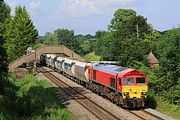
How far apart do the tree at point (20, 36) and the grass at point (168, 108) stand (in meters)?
46.9

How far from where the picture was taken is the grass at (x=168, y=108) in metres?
30.3

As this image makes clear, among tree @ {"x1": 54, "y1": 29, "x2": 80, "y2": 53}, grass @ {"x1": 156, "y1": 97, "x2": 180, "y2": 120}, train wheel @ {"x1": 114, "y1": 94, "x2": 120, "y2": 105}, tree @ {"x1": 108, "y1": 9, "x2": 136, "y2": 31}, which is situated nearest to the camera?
grass @ {"x1": 156, "y1": 97, "x2": 180, "y2": 120}

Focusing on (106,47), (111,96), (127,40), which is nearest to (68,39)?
(106,47)

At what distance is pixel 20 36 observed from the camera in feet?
250

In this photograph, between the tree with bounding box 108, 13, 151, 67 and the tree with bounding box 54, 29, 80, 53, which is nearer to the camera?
the tree with bounding box 108, 13, 151, 67

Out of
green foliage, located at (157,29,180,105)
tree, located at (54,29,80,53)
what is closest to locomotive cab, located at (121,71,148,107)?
green foliage, located at (157,29,180,105)

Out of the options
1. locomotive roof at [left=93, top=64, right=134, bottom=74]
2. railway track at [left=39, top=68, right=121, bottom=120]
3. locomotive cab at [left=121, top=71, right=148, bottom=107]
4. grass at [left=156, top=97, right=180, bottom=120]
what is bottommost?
grass at [left=156, top=97, right=180, bottom=120]

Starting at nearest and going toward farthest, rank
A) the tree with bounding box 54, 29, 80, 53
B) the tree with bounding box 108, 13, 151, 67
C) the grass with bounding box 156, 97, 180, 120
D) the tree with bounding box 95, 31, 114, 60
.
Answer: the grass with bounding box 156, 97, 180, 120 < the tree with bounding box 108, 13, 151, 67 < the tree with bounding box 95, 31, 114, 60 < the tree with bounding box 54, 29, 80, 53

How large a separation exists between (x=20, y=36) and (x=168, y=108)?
164 ft

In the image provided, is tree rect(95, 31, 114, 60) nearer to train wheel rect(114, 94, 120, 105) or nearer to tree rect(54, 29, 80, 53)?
tree rect(54, 29, 80, 53)

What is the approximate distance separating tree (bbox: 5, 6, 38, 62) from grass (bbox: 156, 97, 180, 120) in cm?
4687

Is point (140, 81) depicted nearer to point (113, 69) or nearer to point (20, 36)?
point (113, 69)

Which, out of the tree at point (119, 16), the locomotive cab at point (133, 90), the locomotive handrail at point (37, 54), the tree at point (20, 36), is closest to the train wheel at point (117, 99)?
the locomotive cab at point (133, 90)

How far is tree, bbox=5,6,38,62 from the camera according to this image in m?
76.2
